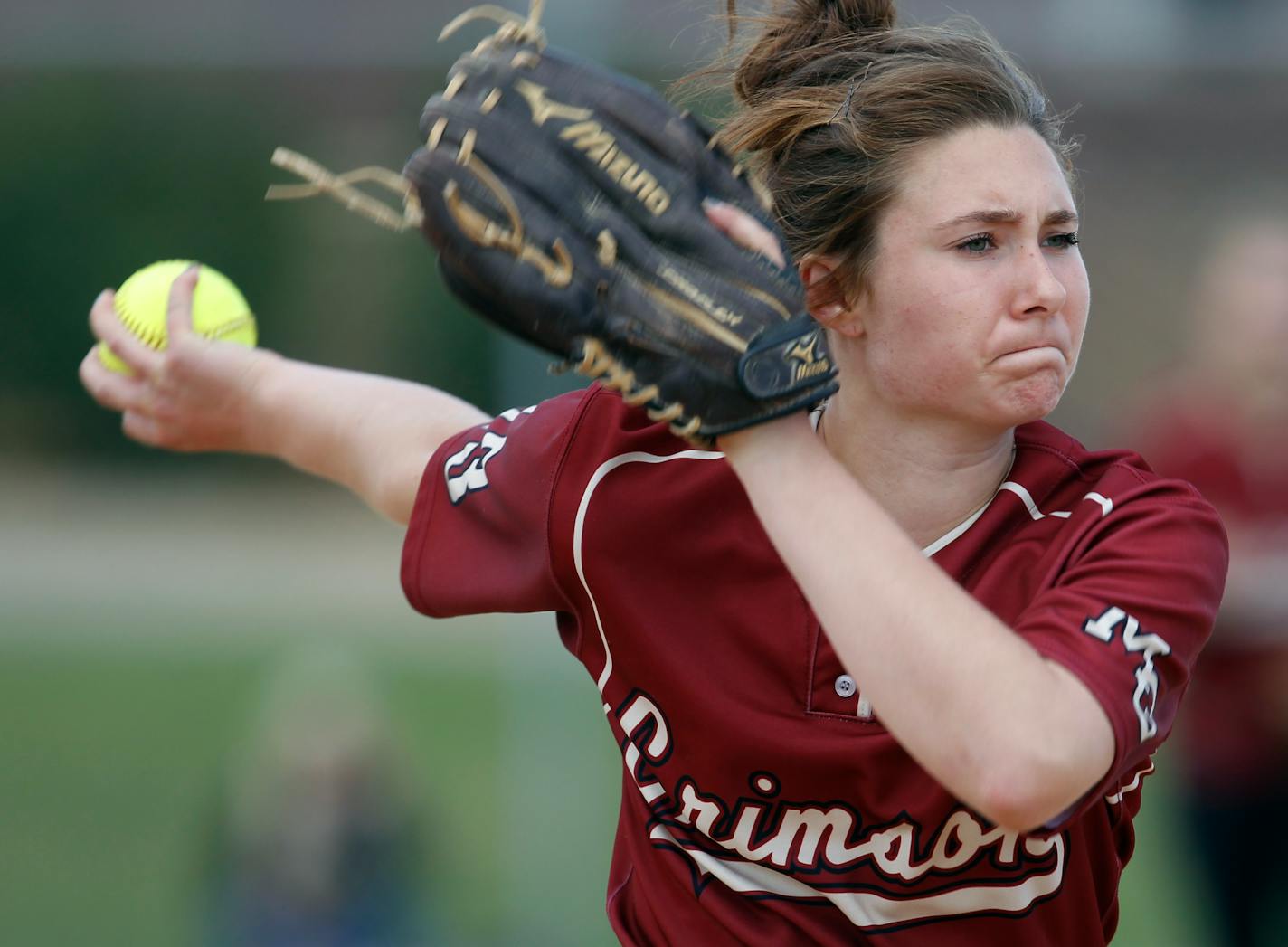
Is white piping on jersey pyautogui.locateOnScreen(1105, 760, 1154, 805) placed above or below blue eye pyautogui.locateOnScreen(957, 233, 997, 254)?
below

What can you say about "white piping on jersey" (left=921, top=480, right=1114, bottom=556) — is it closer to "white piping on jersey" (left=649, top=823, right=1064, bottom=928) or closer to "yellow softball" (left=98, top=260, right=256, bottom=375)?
"white piping on jersey" (left=649, top=823, right=1064, bottom=928)

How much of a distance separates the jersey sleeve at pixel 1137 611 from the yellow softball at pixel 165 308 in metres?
1.36

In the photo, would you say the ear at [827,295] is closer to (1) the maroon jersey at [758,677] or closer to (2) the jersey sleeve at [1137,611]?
(1) the maroon jersey at [758,677]

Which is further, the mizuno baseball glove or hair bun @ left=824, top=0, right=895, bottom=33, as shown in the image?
hair bun @ left=824, top=0, right=895, bottom=33

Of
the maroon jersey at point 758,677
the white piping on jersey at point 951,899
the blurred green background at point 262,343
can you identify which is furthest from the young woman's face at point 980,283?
the blurred green background at point 262,343

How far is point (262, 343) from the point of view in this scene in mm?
11719

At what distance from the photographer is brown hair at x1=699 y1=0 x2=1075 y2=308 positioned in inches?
76.2

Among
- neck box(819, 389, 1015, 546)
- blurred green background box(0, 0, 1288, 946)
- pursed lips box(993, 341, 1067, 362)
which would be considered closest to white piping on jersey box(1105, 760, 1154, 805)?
neck box(819, 389, 1015, 546)

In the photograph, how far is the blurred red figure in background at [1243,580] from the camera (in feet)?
13.3

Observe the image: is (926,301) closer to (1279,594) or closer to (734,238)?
(734,238)

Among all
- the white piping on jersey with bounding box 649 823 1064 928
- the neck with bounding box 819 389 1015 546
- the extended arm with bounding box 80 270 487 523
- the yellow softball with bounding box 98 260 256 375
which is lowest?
the white piping on jersey with bounding box 649 823 1064 928

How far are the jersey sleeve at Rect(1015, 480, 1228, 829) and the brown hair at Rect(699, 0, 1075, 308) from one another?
0.44m

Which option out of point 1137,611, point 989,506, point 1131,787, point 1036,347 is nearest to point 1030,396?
point 1036,347

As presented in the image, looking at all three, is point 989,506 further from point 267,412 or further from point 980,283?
point 267,412
